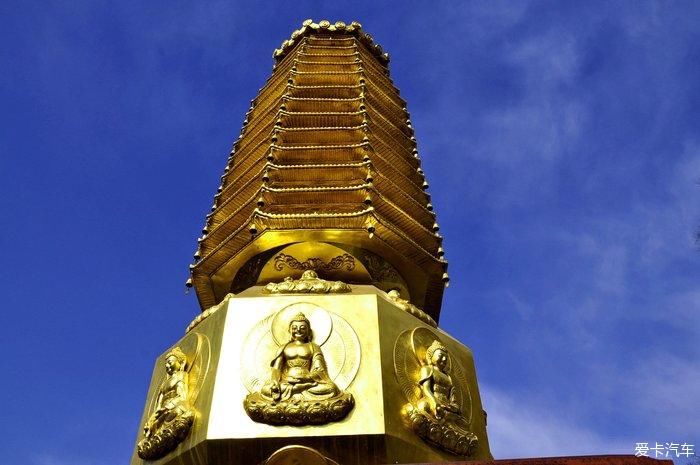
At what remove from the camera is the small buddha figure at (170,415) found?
32.6 feet

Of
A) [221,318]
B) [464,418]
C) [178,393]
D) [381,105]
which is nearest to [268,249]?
[221,318]

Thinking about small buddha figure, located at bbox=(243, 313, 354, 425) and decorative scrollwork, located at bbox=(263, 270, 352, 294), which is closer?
small buddha figure, located at bbox=(243, 313, 354, 425)

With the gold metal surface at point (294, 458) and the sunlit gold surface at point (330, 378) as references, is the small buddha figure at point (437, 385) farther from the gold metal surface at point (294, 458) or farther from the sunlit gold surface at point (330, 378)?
the gold metal surface at point (294, 458)

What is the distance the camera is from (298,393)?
9656 mm

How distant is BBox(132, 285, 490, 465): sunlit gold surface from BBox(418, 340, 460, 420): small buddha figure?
0.19 m

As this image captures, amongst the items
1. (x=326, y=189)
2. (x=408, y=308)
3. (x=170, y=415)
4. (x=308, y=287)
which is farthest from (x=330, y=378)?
(x=326, y=189)

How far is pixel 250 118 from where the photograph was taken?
17.9 metres

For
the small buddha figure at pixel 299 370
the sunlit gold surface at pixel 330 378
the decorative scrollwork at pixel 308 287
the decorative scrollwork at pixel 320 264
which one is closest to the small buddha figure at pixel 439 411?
the sunlit gold surface at pixel 330 378

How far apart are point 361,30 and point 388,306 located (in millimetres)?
10719

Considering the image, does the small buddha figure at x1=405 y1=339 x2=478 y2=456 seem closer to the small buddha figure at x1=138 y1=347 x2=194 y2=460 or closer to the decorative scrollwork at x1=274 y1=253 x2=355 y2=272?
the decorative scrollwork at x1=274 y1=253 x2=355 y2=272

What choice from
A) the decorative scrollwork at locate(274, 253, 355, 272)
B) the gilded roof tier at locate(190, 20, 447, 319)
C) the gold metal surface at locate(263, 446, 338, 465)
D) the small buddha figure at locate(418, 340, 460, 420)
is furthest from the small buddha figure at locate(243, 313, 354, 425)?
the gilded roof tier at locate(190, 20, 447, 319)

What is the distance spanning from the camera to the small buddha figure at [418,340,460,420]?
10103mm

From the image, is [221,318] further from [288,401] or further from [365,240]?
[365,240]

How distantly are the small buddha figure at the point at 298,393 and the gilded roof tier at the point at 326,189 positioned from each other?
278 cm
